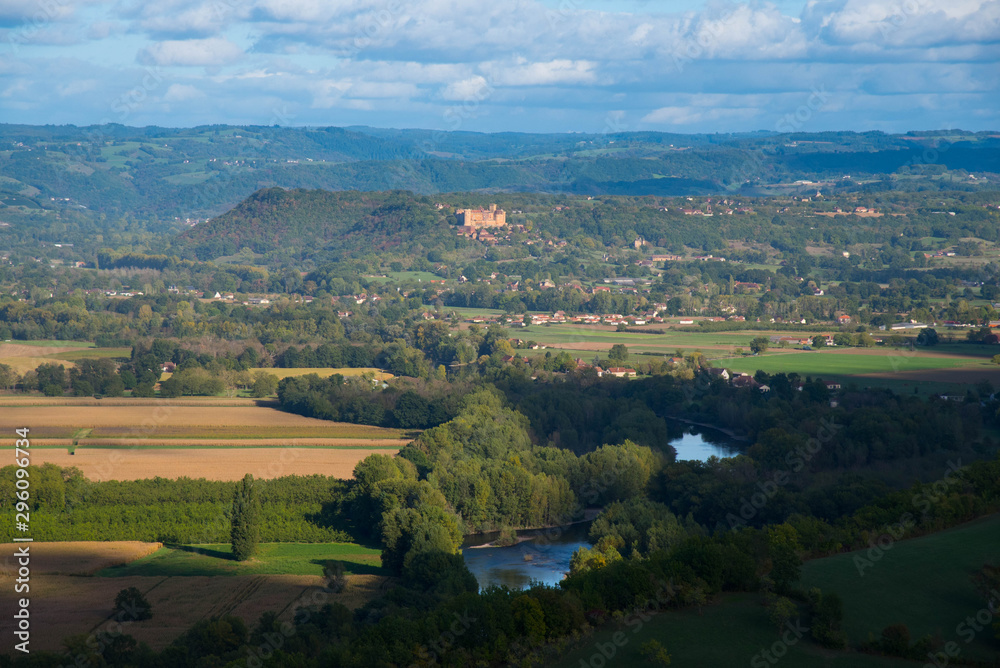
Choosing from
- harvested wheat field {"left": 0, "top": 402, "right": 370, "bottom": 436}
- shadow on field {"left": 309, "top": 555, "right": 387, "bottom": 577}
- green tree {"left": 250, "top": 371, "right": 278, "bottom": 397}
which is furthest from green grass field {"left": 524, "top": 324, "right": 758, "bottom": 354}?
shadow on field {"left": 309, "top": 555, "right": 387, "bottom": 577}

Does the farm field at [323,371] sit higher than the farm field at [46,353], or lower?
lower

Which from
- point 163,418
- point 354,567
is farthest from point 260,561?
point 163,418

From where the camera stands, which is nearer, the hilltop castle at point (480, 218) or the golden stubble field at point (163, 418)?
the golden stubble field at point (163, 418)

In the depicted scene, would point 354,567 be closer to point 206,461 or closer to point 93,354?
point 206,461

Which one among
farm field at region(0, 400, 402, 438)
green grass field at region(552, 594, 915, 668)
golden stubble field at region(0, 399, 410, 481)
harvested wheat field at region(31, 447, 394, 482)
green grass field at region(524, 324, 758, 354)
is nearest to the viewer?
green grass field at region(552, 594, 915, 668)

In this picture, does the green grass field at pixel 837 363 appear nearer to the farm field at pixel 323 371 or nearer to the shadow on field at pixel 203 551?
the farm field at pixel 323 371

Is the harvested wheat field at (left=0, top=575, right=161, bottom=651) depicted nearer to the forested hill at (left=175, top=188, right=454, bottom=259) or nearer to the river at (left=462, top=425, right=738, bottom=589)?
the river at (left=462, top=425, right=738, bottom=589)

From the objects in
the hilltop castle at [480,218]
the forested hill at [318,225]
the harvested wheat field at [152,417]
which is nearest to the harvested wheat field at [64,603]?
the harvested wheat field at [152,417]
